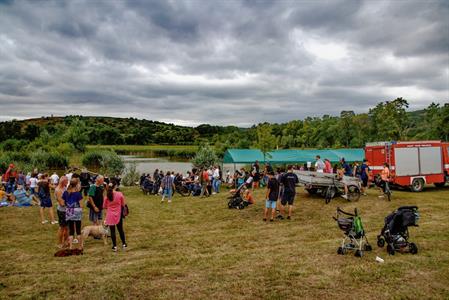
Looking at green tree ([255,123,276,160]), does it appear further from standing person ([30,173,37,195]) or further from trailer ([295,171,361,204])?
standing person ([30,173,37,195])

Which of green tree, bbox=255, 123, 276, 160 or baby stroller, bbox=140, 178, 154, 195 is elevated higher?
green tree, bbox=255, 123, 276, 160

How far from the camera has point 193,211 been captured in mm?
13320

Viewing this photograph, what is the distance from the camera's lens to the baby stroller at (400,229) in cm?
716

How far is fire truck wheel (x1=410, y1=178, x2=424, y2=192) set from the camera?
53.8 ft

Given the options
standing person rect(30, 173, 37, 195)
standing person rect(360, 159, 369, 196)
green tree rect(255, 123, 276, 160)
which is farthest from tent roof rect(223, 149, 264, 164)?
standing person rect(30, 173, 37, 195)

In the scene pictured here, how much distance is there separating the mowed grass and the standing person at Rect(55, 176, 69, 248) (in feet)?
1.14

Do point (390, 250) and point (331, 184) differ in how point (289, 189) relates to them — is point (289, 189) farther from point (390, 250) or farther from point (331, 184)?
point (390, 250)

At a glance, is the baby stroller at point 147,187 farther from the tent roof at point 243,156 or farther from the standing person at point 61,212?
the standing person at point 61,212

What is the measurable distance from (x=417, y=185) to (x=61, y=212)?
15523 millimetres

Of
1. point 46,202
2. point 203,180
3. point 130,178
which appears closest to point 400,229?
point 46,202

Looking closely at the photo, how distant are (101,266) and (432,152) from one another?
1611cm

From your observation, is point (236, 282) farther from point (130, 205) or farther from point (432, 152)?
point (432, 152)

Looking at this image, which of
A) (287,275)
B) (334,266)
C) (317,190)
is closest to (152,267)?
(287,275)

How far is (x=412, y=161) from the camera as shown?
16250 millimetres
